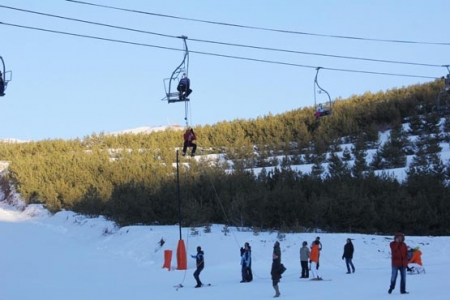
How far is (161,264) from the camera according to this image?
3150 centimetres

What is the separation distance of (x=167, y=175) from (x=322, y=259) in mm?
21512

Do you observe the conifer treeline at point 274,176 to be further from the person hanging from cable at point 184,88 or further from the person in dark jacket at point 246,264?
the person hanging from cable at point 184,88

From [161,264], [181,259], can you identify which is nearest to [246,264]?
[181,259]

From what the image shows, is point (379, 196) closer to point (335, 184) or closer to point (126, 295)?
point (335, 184)

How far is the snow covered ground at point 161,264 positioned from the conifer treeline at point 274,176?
249cm

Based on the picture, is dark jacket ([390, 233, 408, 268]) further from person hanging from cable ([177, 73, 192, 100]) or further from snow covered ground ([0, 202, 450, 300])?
person hanging from cable ([177, 73, 192, 100])

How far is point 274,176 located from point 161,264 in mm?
15267

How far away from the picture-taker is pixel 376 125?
74312 mm

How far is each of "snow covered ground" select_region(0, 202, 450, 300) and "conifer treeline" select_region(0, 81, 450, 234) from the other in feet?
8.18

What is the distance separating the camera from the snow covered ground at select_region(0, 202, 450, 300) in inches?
771

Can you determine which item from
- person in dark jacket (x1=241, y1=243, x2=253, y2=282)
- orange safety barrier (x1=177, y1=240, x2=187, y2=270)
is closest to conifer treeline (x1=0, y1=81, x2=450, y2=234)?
orange safety barrier (x1=177, y1=240, x2=187, y2=270)

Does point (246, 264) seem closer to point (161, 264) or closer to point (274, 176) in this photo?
point (161, 264)

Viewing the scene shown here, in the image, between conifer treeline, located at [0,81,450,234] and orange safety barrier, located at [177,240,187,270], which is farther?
conifer treeline, located at [0,81,450,234]

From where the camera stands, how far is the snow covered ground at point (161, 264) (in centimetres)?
1958
